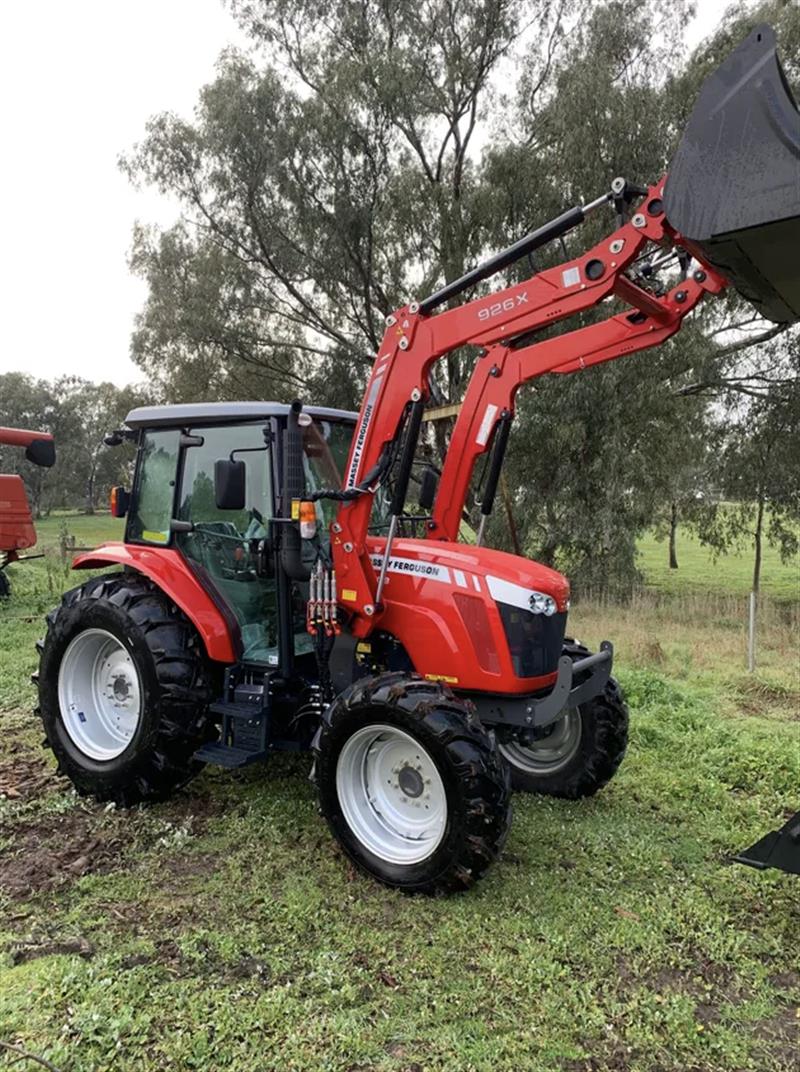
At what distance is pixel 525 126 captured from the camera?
1332 centimetres

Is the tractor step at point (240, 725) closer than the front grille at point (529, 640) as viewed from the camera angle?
No

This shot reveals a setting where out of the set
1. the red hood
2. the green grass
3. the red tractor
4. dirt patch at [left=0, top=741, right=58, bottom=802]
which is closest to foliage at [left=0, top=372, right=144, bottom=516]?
the green grass

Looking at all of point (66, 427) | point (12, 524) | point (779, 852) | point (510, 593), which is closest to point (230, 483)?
point (510, 593)

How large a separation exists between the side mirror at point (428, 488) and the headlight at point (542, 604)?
4.30 ft

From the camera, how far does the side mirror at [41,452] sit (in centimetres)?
825

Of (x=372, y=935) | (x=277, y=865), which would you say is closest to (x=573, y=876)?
(x=372, y=935)

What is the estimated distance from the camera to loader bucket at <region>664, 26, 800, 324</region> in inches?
99.9

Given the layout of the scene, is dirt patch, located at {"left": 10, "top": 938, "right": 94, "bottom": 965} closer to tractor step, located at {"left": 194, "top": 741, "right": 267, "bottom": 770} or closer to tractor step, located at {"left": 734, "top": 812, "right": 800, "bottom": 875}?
tractor step, located at {"left": 194, "top": 741, "right": 267, "bottom": 770}

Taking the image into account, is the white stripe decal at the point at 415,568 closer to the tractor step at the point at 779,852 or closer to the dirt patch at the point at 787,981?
the tractor step at the point at 779,852

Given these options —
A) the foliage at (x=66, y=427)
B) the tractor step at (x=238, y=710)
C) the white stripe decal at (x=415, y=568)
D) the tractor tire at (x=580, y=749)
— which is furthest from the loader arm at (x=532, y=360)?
the foliage at (x=66, y=427)

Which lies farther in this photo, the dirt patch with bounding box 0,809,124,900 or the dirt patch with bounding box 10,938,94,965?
the dirt patch with bounding box 0,809,124,900

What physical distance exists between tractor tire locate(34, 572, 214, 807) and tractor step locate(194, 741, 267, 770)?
3.2 inches

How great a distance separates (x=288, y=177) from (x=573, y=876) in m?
13.7

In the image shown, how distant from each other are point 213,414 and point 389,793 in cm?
217
